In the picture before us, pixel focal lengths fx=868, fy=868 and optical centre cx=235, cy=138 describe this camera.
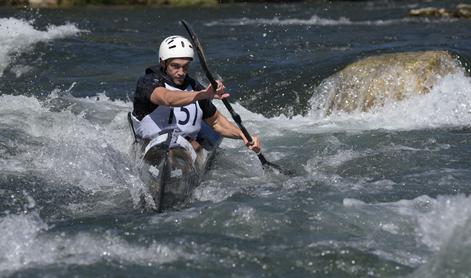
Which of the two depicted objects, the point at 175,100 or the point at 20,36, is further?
the point at 20,36

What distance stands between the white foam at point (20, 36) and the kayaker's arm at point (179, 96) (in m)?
6.94

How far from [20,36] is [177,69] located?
31.7 ft

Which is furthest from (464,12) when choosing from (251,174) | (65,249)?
(65,249)

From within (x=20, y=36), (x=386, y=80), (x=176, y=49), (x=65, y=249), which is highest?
(x=176, y=49)

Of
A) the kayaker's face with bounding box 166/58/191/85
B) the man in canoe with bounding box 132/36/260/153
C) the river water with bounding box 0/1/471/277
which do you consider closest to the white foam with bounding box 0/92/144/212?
the river water with bounding box 0/1/471/277

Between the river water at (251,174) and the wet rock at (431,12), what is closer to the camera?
the river water at (251,174)

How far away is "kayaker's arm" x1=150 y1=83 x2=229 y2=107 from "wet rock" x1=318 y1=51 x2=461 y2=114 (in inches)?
175

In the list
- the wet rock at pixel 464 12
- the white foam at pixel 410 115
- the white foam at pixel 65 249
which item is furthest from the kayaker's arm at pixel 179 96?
the wet rock at pixel 464 12

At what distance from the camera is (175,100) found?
7129mm

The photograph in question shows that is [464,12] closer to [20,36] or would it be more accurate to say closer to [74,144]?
[20,36]

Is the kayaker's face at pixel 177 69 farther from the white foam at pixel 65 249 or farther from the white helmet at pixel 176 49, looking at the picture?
the white foam at pixel 65 249

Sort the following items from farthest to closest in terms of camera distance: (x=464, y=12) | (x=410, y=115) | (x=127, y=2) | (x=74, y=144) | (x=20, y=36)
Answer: (x=127, y=2), (x=464, y=12), (x=20, y=36), (x=410, y=115), (x=74, y=144)

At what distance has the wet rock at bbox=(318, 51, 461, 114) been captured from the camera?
11.4m

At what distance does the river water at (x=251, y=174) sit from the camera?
563cm
